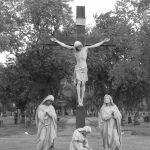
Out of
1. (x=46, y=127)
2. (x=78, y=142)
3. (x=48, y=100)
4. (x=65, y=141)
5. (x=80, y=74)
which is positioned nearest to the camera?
(x=78, y=142)

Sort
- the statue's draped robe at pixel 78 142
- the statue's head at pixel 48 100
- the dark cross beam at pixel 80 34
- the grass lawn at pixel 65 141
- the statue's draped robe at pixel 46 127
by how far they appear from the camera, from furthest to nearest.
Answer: the grass lawn at pixel 65 141, the dark cross beam at pixel 80 34, the statue's head at pixel 48 100, the statue's draped robe at pixel 46 127, the statue's draped robe at pixel 78 142

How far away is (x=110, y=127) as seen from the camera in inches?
493

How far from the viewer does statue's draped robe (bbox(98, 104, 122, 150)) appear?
40.9ft

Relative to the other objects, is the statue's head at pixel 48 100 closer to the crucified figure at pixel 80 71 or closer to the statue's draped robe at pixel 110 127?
the crucified figure at pixel 80 71

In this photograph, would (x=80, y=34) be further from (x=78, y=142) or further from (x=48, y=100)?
(x=78, y=142)

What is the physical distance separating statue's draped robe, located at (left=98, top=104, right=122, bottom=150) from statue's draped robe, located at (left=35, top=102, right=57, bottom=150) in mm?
1555

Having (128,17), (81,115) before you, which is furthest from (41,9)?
(81,115)

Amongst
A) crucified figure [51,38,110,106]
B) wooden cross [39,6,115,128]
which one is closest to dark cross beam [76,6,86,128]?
wooden cross [39,6,115,128]

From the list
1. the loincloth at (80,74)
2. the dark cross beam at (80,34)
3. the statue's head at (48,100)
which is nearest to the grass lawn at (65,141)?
the dark cross beam at (80,34)

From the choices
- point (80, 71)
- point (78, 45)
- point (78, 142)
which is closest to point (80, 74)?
point (80, 71)

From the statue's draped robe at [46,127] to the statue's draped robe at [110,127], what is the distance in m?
1.55

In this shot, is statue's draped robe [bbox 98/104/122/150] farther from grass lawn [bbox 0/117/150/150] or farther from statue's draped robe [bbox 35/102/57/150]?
grass lawn [bbox 0/117/150/150]

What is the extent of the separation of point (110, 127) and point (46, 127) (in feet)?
6.62

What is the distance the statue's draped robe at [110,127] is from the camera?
1246 centimetres
